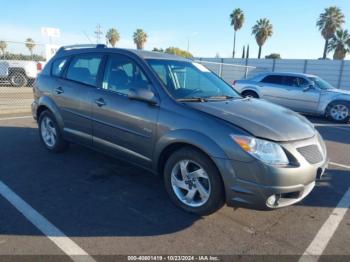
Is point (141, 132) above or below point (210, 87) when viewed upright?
below

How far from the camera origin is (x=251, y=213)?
12.0 feet

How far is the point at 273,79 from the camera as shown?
39.5ft

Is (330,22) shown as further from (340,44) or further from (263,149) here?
(263,149)

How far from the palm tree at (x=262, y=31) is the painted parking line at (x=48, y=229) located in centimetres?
5338

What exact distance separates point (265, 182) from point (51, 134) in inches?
154

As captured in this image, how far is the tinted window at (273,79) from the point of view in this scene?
1186 cm

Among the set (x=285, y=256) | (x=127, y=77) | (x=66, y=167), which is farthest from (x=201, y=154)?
(x=66, y=167)

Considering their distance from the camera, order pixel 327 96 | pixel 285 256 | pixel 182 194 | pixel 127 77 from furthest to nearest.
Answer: pixel 327 96 → pixel 127 77 → pixel 182 194 → pixel 285 256

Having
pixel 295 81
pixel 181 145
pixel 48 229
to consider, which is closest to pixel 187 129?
pixel 181 145

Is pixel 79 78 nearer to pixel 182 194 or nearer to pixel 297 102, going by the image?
pixel 182 194

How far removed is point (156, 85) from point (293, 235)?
2211 mm

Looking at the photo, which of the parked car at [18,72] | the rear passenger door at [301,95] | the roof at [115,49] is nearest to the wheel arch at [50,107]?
the roof at [115,49]

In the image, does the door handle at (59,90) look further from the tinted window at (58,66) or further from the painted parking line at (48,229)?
the painted parking line at (48,229)

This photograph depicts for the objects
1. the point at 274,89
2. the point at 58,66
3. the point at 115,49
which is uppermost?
the point at 115,49
